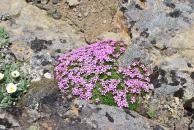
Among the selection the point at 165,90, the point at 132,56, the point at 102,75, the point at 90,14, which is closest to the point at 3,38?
the point at 90,14

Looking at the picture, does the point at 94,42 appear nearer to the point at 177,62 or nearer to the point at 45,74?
the point at 45,74

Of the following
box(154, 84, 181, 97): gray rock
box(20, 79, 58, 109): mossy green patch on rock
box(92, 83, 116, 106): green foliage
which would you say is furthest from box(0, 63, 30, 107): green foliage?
box(154, 84, 181, 97): gray rock

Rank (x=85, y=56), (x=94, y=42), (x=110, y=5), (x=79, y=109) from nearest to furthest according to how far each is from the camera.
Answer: (x=79, y=109)
(x=85, y=56)
(x=94, y=42)
(x=110, y=5)

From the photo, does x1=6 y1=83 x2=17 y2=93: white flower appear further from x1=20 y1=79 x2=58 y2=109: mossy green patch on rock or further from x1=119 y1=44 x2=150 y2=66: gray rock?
x1=119 y1=44 x2=150 y2=66: gray rock

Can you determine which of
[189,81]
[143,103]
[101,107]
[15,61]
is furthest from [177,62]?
[15,61]

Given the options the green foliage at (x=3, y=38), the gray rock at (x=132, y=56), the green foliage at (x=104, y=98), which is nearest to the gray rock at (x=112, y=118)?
the green foliage at (x=104, y=98)
